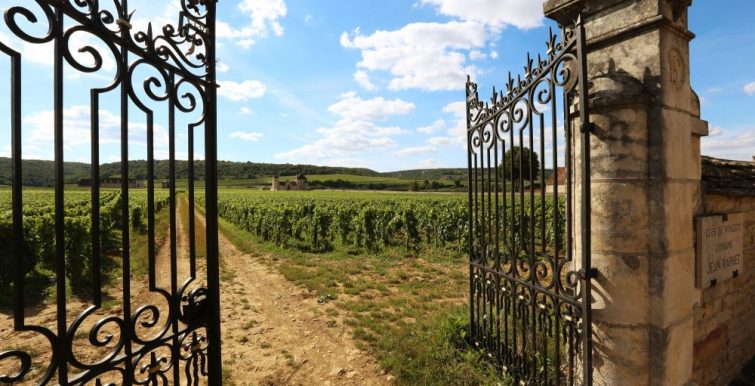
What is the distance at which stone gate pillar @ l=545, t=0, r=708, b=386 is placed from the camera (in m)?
2.65

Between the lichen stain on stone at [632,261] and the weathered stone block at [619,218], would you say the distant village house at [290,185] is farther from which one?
the lichen stain on stone at [632,261]

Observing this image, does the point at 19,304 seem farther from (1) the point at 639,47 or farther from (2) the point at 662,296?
(1) the point at 639,47

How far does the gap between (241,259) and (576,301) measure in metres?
10.9

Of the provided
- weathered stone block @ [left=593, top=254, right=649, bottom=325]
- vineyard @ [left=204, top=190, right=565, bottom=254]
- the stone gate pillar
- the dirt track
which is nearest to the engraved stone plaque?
the stone gate pillar

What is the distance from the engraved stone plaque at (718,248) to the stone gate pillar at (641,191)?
0.41 metres

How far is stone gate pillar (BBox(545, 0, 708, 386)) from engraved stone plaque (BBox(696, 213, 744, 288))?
41 cm

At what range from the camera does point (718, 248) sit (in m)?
3.41

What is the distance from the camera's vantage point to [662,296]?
265cm

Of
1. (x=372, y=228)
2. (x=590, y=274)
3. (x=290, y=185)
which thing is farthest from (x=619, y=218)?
(x=290, y=185)

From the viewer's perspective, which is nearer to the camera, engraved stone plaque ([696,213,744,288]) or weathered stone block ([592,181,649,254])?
weathered stone block ([592,181,649,254])

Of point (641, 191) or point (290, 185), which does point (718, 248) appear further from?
point (290, 185)

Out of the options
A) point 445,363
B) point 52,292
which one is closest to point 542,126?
point 445,363

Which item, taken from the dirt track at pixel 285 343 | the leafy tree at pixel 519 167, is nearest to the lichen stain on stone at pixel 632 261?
the leafy tree at pixel 519 167

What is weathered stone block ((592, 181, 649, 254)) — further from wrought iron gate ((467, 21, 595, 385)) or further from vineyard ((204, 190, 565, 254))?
vineyard ((204, 190, 565, 254))
